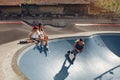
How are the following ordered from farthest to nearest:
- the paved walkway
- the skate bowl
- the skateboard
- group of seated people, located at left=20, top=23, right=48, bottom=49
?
the skateboard
group of seated people, located at left=20, top=23, right=48, bottom=49
the skate bowl
the paved walkway

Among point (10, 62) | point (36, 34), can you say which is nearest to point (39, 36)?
point (36, 34)

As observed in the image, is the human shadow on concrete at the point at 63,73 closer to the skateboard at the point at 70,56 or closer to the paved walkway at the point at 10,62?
the skateboard at the point at 70,56

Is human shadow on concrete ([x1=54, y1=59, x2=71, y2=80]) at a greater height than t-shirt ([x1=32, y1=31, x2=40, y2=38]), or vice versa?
t-shirt ([x1=32, y1=31, x2=40, y2=38])

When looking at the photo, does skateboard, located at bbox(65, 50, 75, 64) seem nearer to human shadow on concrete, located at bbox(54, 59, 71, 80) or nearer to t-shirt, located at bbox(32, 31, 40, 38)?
human shadow on concrete, located at bbox(54, 59, 71, 80)

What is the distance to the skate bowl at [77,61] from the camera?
14.1 metres

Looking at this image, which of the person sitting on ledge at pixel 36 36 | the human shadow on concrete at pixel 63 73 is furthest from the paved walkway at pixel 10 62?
the human shadow on concrete at pixel 63 73

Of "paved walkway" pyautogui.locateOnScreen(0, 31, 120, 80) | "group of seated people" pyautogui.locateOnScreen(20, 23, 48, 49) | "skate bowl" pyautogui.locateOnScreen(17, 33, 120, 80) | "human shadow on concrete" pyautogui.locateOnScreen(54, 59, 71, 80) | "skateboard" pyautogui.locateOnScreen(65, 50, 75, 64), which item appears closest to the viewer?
"paved walkway" pyautogui.locateOnScreen(0, 31, 120, 80)

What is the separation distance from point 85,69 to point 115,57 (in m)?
4.02

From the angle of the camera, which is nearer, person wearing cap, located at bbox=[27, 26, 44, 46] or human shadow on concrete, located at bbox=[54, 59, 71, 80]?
human shadow on concrete, located at bbox=[54, 59, 71, 80]

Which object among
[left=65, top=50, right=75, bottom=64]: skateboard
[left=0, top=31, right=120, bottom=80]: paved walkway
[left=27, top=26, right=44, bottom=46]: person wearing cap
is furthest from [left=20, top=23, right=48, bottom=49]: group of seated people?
[left=65, top=50, right=75, bottom=64]: skateboard

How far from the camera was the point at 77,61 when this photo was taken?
1742 cm

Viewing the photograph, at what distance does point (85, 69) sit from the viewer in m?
17.2

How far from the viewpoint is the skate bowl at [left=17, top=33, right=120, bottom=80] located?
46.4ft

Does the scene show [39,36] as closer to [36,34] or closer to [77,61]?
[36,34]
